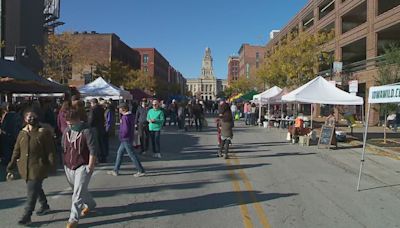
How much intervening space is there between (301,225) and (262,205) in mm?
1333

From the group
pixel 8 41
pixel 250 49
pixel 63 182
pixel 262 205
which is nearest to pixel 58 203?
pixel 63 182

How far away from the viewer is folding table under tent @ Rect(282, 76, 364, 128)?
19.3 m

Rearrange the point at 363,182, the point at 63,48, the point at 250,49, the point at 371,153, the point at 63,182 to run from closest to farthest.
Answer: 1. the point at 63,182
2. the point at 363,182
3. the point at 371,153
4. the point at 63,48
5. the point at 250,49

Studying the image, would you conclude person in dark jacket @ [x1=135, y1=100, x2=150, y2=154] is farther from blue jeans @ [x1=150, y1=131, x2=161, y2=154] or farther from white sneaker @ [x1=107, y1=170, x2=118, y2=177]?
white sneaker @ [x1=107, y1=170, x2=118, y2=177]

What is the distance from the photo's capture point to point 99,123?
1250 centimetres

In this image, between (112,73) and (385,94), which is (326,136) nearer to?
(385,94)

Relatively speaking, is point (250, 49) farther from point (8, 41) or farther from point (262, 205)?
point (262, 205)

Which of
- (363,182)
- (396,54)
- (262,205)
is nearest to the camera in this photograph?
(262,205)

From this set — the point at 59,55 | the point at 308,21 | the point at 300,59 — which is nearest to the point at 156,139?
the point at 300,59

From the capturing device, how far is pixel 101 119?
12547mm

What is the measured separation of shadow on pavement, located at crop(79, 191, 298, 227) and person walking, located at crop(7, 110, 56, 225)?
751 mm

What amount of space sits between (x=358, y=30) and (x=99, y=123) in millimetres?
35001

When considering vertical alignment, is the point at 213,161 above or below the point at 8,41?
below

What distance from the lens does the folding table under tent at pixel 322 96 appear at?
63.4 feet
